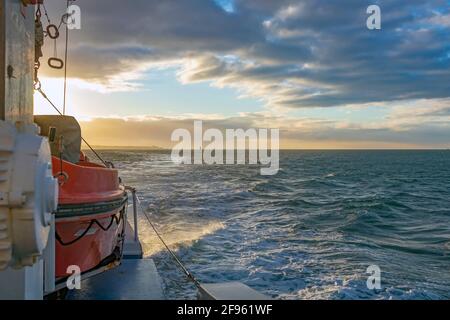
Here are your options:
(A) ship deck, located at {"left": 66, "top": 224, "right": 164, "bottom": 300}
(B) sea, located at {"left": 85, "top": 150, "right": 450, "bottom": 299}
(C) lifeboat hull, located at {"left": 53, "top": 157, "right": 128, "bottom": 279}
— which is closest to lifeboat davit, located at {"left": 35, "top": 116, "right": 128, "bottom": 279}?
(C) lifeboat hull, located at {"left": 53, "top": 157, "right": 128, "bottom": 279}

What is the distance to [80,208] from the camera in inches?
156

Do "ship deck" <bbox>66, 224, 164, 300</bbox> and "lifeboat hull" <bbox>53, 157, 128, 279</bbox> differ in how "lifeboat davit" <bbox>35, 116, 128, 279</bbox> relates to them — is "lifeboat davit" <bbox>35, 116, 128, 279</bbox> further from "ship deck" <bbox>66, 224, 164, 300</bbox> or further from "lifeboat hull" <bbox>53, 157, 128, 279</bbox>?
"ship deck" <bbox>66, 224, 164, 300</bbox>

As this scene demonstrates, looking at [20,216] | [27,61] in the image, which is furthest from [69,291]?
[20,216]

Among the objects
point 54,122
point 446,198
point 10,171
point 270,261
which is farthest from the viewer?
point 446,198

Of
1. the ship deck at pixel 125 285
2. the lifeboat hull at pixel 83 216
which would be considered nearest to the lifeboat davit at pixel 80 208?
the lifeboat hull at pixel 83 216

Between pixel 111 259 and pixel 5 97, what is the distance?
112 inches

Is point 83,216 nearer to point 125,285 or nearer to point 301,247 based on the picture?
point 125,285

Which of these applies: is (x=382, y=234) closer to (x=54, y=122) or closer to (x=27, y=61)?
(x=54, y=122)

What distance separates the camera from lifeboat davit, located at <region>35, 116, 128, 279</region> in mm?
3846

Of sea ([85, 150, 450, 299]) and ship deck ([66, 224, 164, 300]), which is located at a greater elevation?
ship deck ([66, 224, 164, 300])

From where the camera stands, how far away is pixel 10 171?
1890 mm

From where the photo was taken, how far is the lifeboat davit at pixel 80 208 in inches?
151

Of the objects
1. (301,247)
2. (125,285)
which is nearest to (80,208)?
(125,285)

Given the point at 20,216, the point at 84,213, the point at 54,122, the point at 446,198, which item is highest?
the point at 54,122
